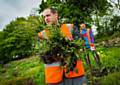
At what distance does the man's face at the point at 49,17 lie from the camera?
6309 mm

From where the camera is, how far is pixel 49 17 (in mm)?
6316

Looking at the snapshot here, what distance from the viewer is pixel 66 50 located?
20.7ft

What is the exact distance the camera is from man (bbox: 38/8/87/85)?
6.29 meters

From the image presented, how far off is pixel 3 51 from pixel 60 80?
54255mm

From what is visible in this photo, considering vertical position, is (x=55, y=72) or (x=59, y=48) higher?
(x=59, y=48)

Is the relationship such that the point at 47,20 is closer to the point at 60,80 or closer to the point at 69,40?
the point at 69,40

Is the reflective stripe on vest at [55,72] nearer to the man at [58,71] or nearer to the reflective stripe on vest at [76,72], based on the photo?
the man at [58,71]

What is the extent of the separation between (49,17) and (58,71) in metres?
0.79

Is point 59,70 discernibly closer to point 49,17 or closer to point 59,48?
point 59,48

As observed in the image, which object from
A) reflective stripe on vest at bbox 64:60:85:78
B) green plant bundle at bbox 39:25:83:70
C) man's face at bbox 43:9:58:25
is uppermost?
man's face at bbox 43:9:58:25

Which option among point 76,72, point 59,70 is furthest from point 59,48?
point 76,72

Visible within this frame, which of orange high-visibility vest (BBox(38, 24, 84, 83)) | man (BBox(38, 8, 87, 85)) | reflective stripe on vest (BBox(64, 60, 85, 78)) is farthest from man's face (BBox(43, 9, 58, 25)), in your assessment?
reflective stripe on vest (BBox(64, 60, 85, 78))

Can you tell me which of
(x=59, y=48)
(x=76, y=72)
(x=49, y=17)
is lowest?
(x=76, y=72)

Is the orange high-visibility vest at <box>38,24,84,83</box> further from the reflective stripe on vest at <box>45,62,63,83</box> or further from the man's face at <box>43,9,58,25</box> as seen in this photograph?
the man's face at <box>43,9,58,25</box>
